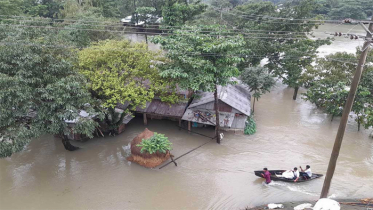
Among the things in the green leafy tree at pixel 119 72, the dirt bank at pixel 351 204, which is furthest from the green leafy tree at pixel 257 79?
the dirt bank at pixel 351 204

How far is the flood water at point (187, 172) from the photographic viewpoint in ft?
39.1

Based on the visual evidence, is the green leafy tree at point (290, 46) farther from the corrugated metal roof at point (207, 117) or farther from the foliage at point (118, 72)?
the foliage at point (118, 72)

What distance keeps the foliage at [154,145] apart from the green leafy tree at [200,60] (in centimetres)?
305

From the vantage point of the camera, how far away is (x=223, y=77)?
14.2 metres

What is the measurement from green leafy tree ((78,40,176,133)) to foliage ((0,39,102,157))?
5.17 ft

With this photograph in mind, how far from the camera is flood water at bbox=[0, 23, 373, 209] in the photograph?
11.9 meters

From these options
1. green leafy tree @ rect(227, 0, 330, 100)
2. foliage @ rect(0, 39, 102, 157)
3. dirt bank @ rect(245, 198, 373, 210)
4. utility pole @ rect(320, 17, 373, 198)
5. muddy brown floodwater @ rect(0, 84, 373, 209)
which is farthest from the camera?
green leafy tree @ rect(227, 0, 330, 100)

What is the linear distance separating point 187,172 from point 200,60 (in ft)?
19.3

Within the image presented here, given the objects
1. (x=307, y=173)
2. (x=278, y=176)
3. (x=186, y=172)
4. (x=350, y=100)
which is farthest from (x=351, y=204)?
(x=186, y=172)

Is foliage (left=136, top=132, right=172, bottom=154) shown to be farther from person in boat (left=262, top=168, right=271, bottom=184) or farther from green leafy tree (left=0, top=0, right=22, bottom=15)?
green leafy tree (left=0, top=0, right=22, bottom=15)

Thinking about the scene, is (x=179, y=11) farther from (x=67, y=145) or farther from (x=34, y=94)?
(x=34, y=94)

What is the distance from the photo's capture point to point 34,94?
456 inches

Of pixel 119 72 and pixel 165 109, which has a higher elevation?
pixel 119 72

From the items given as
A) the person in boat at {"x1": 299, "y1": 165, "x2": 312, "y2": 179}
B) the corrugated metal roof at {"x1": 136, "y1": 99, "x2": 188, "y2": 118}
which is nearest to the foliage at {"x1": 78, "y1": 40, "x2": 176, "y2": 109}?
the corrugated metal roof at {"x1": 136, "y1": 99, "x2": 188, "y2": 118}
